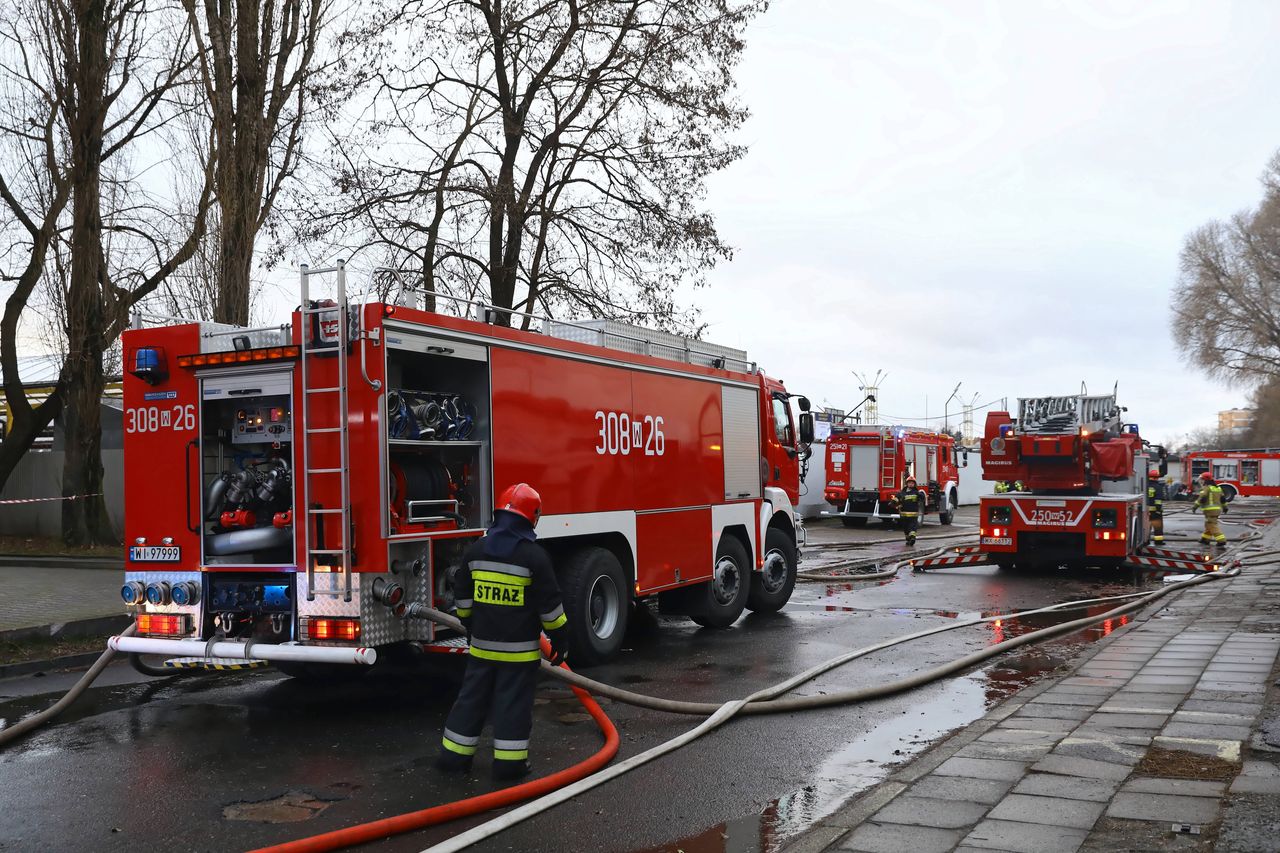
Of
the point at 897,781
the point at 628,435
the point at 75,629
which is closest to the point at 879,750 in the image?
the point at 897,781

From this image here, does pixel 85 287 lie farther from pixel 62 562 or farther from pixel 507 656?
pixel 507 656

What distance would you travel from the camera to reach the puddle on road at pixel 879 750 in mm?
4757

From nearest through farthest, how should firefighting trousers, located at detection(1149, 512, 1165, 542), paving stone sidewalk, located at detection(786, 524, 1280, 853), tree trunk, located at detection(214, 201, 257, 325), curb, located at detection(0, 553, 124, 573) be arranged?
paving stone sidewalk, located at detection(786, 524, 1280, 853) → tree trunk, located at detection(214, 201, 257, 325) → curb, located at detection(0, 553, 124, 573) → firefighting trousers, located at detection(1149, 512, 1165, 542)

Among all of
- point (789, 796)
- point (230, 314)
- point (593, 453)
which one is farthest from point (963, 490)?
point (789, 796)

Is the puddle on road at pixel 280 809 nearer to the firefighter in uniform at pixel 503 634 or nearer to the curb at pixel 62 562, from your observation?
the firefighter in uniform at pixel 503 634

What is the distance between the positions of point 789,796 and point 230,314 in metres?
12.4

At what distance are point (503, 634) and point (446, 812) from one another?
1.06m

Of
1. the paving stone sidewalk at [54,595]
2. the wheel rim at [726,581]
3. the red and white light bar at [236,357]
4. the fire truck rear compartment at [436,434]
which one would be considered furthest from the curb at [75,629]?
the wheel rim at [726,581]

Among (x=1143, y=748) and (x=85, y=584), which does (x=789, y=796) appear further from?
(x=85, y=584)

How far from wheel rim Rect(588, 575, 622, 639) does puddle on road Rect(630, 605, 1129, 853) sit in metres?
2.70

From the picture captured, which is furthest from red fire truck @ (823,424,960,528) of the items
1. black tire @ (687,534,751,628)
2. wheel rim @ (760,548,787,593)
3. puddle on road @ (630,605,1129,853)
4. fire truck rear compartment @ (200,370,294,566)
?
fire truck rear compartment @ (200,370,294,566)

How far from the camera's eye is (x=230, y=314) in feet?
50.7

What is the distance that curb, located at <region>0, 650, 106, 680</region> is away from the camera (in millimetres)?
9188

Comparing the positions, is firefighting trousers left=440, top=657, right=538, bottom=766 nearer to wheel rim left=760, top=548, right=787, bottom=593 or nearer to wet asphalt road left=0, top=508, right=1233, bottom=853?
wet asphalt road left=0, top=508, right=1233, bottom=853
